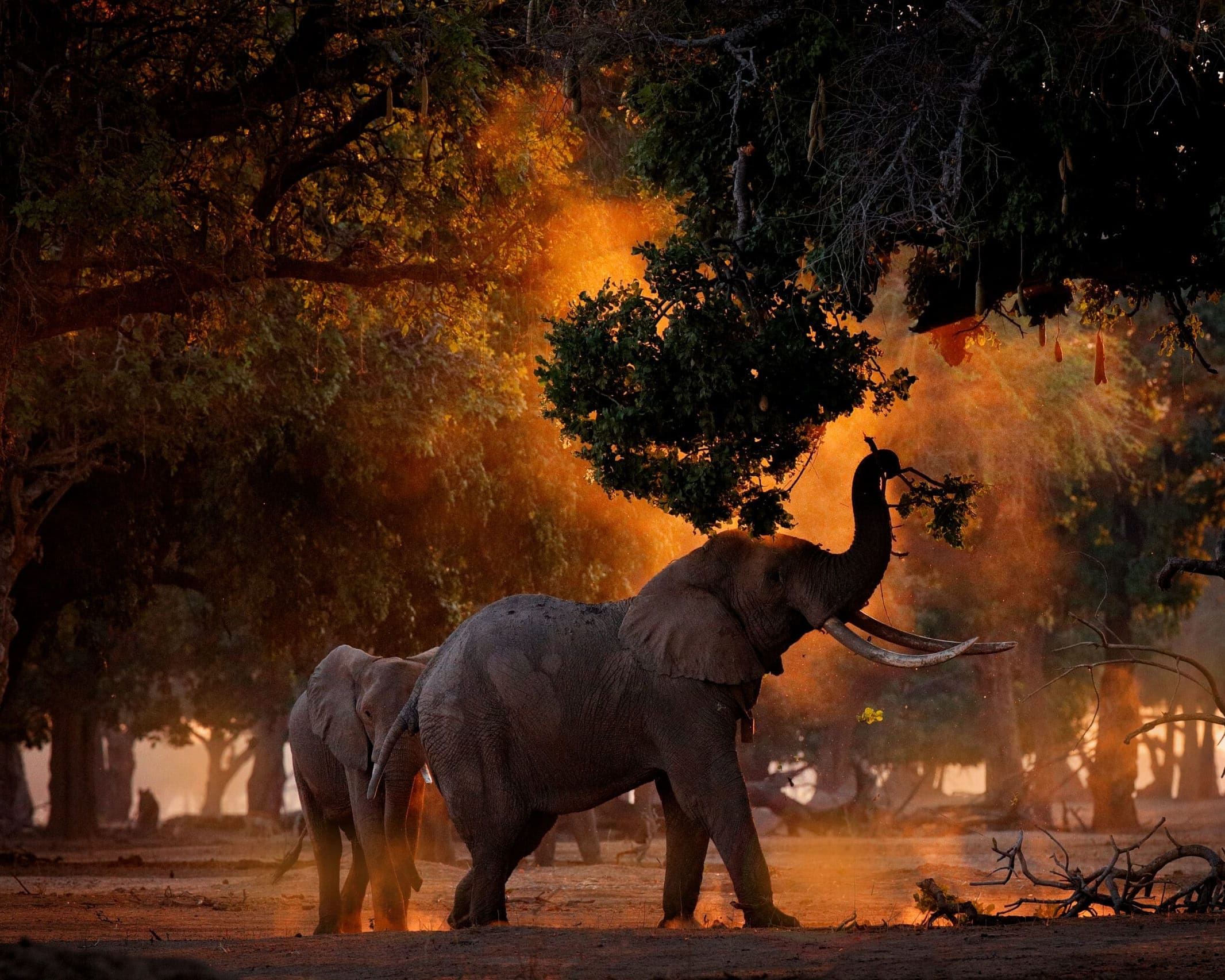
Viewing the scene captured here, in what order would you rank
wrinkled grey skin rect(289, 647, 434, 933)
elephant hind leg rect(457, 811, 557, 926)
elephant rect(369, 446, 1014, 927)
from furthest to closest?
wrinkled grey skin rect(289, 647, 434, 933) → elephant hind leg rect(457, 811, 557, 926) → elephant rect(369, 446, 1014, 927)

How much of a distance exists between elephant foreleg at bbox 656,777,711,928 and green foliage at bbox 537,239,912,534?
2345 mm

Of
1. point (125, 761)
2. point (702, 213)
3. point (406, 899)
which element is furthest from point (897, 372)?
point (125, 761)

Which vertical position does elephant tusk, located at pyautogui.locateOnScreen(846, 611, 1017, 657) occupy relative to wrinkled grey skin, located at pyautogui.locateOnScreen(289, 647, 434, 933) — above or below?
above

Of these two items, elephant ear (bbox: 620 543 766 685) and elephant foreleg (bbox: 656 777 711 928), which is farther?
elephant foreleg (bbox: 656 777 711 928)

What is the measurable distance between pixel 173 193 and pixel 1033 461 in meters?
18.6

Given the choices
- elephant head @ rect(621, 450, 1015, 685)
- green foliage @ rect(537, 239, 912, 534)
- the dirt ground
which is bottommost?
the dirt ground

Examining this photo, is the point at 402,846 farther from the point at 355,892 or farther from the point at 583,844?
the point at 583,844

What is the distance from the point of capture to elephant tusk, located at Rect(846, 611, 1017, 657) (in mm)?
10492

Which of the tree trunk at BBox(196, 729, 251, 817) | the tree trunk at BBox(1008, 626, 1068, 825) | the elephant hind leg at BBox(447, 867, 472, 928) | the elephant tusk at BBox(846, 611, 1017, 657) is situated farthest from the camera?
the tree trunk at BBox(196, 729, 251, 817)

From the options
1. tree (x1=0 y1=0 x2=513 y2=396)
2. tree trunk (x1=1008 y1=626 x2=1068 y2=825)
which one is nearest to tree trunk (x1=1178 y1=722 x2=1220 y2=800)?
tree trunk (x1=1008 y1=626 x2=1068 y2=825)

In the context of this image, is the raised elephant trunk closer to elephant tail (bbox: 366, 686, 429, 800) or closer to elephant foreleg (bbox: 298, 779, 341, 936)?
elephant tail (bbox: 366, 686, 429, 800)

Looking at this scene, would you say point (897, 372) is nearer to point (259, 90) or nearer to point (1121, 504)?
point (259, 90)

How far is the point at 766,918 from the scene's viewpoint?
10.5 metres

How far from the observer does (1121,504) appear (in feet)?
111
